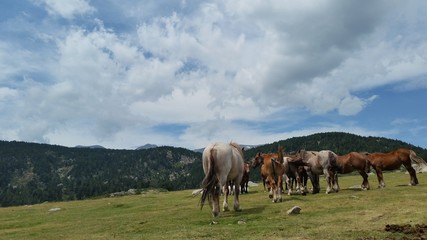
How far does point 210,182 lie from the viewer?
20047 millimetres

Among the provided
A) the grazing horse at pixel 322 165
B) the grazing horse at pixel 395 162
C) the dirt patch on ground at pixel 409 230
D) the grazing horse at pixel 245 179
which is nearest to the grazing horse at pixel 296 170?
the grazing horse at pixel 322 165

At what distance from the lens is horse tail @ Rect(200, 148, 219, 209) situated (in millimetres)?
19984

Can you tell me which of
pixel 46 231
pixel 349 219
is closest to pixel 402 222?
pixel 349 219

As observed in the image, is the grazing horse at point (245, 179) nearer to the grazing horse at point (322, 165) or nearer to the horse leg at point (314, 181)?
the horse leg at point (314, 181)

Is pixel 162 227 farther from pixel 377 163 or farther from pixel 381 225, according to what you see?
pixel 377 163

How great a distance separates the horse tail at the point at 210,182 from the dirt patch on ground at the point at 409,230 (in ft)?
28.8

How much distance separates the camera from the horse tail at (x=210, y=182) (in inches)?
787

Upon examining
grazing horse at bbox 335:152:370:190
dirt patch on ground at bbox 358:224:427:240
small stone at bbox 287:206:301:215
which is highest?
grazing horse at bbox 335:152:370:190

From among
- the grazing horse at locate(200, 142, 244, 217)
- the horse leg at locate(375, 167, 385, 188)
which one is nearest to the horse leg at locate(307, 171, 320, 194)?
the horse leg at locate(375, 167, 385, 188)

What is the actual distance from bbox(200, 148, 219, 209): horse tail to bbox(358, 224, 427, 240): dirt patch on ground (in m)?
8.77

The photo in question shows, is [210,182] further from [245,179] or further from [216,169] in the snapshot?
[245,179]

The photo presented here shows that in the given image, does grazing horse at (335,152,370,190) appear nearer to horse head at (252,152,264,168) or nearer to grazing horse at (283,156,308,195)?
grazing horse at (283,156,308,195)

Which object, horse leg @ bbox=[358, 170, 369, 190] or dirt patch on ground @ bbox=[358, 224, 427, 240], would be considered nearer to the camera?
dirt patch on ground @ bbox=[358, 224, 427, 240]

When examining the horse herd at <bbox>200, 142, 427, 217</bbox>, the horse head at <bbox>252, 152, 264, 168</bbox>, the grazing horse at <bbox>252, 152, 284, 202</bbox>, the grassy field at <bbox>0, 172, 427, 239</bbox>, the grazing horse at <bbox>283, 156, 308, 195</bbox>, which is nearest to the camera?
the grassy field at <bbox>0, 172, 427, 239</bbox>
